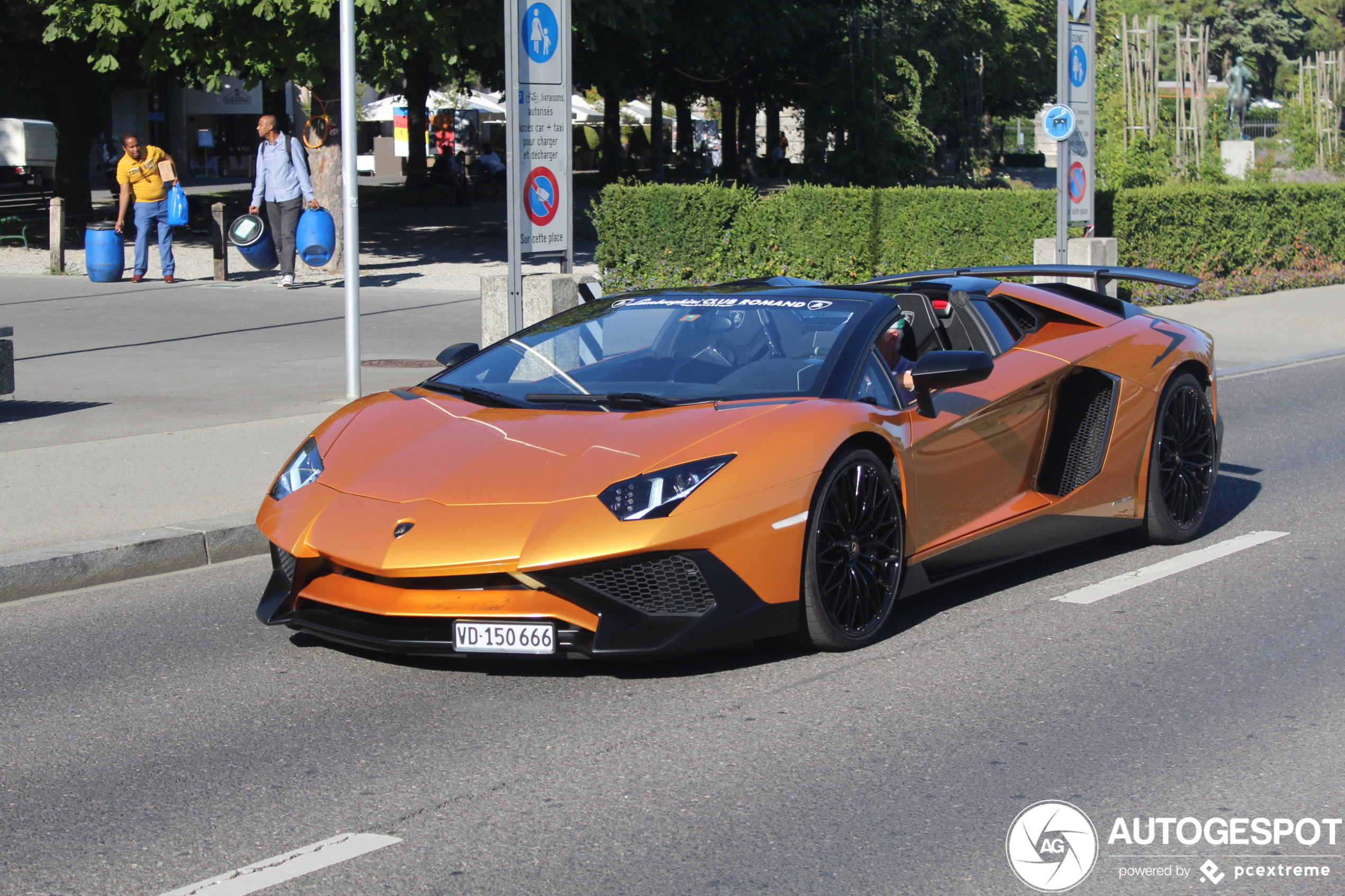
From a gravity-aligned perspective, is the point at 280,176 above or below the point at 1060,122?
below

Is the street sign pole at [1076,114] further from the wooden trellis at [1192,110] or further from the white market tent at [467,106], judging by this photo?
the white market tent at [467,106]

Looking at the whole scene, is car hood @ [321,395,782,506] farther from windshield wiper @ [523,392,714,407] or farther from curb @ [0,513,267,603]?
curb @ [0,513,267,603]

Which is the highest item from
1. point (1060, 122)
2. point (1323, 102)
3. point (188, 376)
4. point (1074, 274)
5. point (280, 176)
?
point (1323, 102)

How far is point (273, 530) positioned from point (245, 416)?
5836mm

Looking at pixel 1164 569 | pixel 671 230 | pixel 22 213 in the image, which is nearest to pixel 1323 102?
pixel 671 230

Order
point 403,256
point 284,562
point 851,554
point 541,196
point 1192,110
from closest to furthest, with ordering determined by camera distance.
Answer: point 284,562 < point 851,554 < point 541,196 < point 403,256 < point 1192,110

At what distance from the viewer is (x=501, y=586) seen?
4824 millimetres

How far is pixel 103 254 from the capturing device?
71.5 feet

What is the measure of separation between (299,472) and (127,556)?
1.85m

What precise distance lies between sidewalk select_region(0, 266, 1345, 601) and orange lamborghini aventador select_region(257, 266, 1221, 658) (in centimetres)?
229

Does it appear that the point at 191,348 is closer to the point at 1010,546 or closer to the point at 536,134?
the point at 536,134

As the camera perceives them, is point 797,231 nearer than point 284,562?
No

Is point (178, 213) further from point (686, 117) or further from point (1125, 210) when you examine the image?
point (686, 117)

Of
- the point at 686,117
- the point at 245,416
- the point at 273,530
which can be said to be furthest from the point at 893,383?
the point at 686,117
